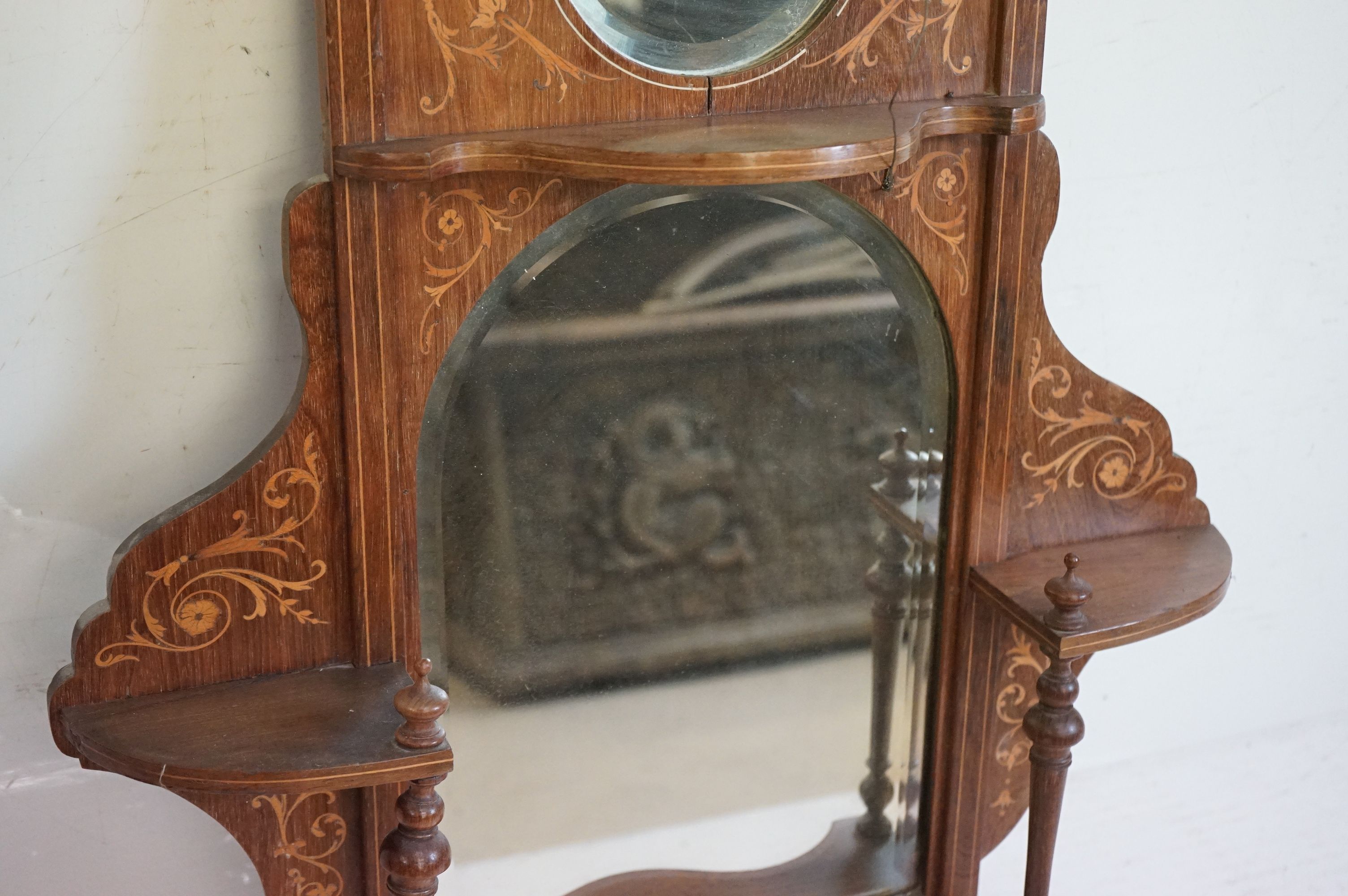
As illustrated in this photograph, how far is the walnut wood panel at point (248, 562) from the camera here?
116 centimetres

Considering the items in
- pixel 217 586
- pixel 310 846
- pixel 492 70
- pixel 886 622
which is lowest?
pixel 310 846

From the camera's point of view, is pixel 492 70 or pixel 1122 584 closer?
pixel 492 70

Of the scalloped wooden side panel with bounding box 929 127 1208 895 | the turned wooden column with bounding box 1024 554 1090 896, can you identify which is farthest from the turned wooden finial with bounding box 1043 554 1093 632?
the scalloped wooden side panel with bounding box 929 127 1208 895

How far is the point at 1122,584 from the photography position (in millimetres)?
1420

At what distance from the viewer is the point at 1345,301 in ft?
5.57

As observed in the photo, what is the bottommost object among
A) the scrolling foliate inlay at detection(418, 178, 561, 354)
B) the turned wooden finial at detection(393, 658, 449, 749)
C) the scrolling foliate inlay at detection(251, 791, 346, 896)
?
the scrolling foliate inlay at detection(251, 791, 346, 896)

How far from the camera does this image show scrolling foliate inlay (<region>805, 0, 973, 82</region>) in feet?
4.07

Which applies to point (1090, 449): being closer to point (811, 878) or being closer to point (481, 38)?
point (811, 878)

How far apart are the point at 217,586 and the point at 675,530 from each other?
41cm

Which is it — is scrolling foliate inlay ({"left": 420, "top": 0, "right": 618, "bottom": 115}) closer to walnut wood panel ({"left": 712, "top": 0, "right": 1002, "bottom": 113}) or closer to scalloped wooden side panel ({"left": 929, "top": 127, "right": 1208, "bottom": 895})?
walnut wood panel ({"left": 712, "top": 0, "right": 1002, "bottom": 113})

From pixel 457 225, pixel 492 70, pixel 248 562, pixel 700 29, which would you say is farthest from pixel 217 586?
pixel 700 29

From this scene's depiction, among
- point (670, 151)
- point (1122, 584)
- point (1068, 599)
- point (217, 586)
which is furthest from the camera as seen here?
point (1122, 584)

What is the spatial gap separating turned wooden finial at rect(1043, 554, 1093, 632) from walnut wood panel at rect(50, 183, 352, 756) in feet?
2.08

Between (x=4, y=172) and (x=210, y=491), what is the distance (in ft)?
0.96
